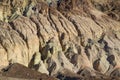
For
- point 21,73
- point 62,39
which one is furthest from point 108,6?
point 21,73

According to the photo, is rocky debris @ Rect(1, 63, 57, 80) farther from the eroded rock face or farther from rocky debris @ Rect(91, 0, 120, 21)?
rocky debris @ Rect(91, 0, 120, 21)

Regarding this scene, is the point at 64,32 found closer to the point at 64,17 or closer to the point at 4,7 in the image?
the point at 64,17

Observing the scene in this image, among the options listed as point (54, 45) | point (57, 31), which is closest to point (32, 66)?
point (54, 45)

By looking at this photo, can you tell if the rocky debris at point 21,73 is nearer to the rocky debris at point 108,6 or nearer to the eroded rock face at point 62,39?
the eroded rock face at point 62,39

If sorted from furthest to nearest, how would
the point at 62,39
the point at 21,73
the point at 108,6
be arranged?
the point at 108,6 → the point at 62,39 → the point at 21,73

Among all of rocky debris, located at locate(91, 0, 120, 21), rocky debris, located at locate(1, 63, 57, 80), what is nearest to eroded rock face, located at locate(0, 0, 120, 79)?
rocky debris, located at locate(1, 63, 57, 80)

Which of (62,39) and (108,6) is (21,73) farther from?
(108,6)

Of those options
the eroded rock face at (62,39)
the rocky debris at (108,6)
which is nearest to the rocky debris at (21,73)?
the eroded rock face at (62,39)

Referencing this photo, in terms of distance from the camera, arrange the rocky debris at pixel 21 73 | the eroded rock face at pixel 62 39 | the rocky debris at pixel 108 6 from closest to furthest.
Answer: the rocky debris at pixel 21 73
the eroded rock face at pixel 62 39
the rocky debris at pixel 108 6

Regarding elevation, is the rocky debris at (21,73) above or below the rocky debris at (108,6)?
below
